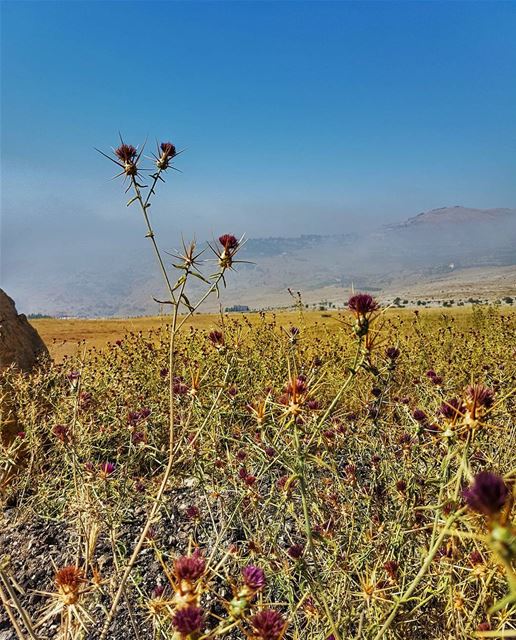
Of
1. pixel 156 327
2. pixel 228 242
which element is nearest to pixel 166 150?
pixel 228 242

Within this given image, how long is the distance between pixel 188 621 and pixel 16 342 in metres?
7.99

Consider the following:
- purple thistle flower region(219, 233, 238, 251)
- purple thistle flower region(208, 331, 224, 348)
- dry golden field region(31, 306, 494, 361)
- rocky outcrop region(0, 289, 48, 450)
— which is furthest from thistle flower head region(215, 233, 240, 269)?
rocky outcrop region(0, 289, 48, 450)

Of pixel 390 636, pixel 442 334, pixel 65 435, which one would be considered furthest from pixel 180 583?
pixel 442 334

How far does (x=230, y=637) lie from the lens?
3.44 meters

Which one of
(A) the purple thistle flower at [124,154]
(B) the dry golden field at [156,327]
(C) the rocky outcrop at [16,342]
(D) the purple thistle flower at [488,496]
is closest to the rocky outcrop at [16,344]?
(C) the rocky outcrop at [16,342]

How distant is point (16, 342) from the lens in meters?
8.09

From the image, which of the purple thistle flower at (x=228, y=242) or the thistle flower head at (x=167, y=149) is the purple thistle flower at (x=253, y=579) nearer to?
the purple thistle flower at (x=228, y=242)

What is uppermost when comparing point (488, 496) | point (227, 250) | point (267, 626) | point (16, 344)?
point (227, 250)

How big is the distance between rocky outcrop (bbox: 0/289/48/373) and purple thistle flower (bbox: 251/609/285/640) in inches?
285

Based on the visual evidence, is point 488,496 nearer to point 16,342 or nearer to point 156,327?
point 16,342

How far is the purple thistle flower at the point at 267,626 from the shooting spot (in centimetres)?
136

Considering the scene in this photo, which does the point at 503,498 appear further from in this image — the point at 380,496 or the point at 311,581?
the point at 380,496

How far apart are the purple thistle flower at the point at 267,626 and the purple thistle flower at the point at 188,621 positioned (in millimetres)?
233

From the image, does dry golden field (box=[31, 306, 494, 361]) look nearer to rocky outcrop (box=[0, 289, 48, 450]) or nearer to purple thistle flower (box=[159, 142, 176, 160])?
rocky outcrop (box=[0, 289, 48, 450])
